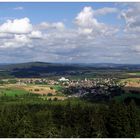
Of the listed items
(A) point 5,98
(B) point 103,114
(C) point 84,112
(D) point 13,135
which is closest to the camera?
(D) point 13,135

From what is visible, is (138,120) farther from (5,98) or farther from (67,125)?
(5,98)

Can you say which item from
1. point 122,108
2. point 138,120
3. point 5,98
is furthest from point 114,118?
point 5,98

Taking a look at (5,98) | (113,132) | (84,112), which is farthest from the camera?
(5,98)

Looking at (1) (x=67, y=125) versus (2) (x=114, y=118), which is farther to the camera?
(1) (x=67, y=125)

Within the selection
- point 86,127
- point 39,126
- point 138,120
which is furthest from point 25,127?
point 138,120

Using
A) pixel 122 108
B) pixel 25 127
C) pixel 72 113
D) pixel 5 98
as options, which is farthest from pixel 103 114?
pixel 5 98

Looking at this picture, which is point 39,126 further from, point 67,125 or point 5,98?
point 5,98

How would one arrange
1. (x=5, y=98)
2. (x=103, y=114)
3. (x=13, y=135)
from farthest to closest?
(x=5, y=98), (x=103, y=114), (x=13, y=135)

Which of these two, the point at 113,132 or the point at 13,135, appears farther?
the point at 113,132

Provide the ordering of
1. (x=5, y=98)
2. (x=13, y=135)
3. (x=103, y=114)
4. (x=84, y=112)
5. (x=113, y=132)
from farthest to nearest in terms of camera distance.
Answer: (x=5, y=98) < (x=84, y=112) < (x=103, y=114) < (x=113, y=132) < (x=13, y=135)
